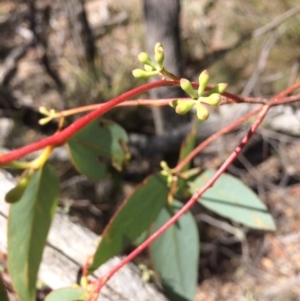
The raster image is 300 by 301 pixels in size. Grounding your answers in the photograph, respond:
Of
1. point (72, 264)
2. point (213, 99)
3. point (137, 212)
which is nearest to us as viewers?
point (213, 99)

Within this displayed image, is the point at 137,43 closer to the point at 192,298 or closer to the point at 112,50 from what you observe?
the point at 112,50

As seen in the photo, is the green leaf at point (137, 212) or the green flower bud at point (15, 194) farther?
the green leaf at point (137, 212)

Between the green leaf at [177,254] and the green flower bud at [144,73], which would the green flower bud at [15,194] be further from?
the green leaf at [177,254]

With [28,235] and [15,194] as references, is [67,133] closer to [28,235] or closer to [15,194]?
[15,194]

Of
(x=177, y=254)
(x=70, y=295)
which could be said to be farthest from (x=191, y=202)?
(x=177, y=254)

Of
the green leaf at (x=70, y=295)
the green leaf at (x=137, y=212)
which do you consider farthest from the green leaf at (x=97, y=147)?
the green leaf at (x=70, y=295)

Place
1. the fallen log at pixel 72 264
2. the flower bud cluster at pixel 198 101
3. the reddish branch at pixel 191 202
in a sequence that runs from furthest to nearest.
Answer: the fallen log at pixel 72 264 → the reddish branch at pixel 191 202 → the flower bud cluster at pixel 198 101
